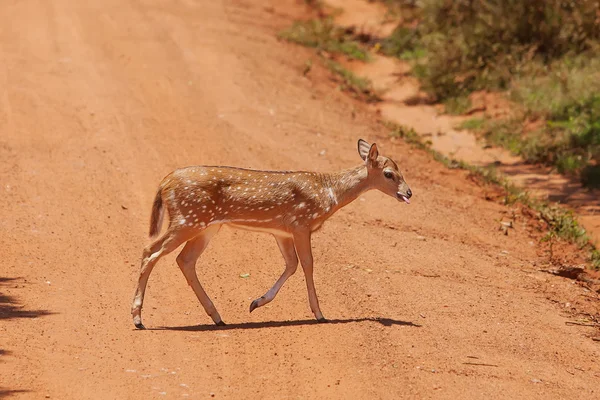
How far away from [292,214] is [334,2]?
72.3ft

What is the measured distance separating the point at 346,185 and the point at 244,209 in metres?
1.30

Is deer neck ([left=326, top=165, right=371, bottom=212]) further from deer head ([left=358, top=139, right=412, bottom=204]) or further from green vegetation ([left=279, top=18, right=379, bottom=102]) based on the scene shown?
green vegetation ([left=279, top=18, right=379, bottom=102])

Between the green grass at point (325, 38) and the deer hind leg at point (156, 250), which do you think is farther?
the green grass at point (325, 38)

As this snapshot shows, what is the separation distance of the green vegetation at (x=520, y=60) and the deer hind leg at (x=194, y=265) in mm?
11080

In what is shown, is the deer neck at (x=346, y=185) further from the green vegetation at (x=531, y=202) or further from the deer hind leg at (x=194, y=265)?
the green vegetation at (x=531, y=202)

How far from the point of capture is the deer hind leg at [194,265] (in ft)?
34.8

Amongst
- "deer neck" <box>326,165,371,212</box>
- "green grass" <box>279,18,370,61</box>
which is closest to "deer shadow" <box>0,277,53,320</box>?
"deer neck" <box>326,165,371,212</box>

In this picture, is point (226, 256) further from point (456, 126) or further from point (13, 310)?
point (456, 126)

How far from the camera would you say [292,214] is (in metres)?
10.9

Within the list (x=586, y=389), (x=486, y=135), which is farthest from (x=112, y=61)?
(x=586, y=389)

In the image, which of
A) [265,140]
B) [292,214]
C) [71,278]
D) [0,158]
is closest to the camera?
[292,214]

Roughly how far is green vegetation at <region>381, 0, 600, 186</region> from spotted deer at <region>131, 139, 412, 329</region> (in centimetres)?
1021

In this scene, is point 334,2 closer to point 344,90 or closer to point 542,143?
point 344,90

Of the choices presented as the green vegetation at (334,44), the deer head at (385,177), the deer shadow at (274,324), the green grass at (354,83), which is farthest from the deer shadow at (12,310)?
the green grass at (354,83)
